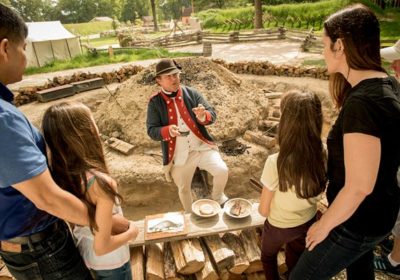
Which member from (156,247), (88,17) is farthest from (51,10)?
(156,247)

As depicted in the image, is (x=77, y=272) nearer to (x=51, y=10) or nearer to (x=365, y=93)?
(x=365, y=93)

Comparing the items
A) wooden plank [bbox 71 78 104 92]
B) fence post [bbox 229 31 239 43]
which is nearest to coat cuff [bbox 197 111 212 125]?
wooden plank [bbox 71 78 104 92]

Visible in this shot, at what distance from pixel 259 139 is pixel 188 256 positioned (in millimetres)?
4413

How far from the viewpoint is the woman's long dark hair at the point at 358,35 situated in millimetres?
1535

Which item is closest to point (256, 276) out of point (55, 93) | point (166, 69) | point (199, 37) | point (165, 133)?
point (165, 133)

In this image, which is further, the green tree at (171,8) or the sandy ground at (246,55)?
the green tree at (171,8)

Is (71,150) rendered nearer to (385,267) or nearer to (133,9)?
(385,267)

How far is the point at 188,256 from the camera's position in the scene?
2592mm

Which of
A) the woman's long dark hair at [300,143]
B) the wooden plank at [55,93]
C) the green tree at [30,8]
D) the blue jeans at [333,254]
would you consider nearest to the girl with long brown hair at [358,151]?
the blue jeans at [333,254]

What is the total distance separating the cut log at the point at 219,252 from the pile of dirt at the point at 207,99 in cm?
406

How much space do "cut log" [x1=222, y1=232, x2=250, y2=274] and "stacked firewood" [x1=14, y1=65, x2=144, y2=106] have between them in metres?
10.7

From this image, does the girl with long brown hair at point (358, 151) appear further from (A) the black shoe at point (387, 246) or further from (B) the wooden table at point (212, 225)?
(A) the black shoe at point (387, 246)

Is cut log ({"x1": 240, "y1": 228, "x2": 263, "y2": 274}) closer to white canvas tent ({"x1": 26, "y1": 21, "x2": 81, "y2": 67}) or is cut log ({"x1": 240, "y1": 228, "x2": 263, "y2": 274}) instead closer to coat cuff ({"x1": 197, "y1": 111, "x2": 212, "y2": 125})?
coat cuff ({"x1": 197, "y1": 111, "x2": 212, "y2": 125})

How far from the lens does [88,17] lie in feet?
224
